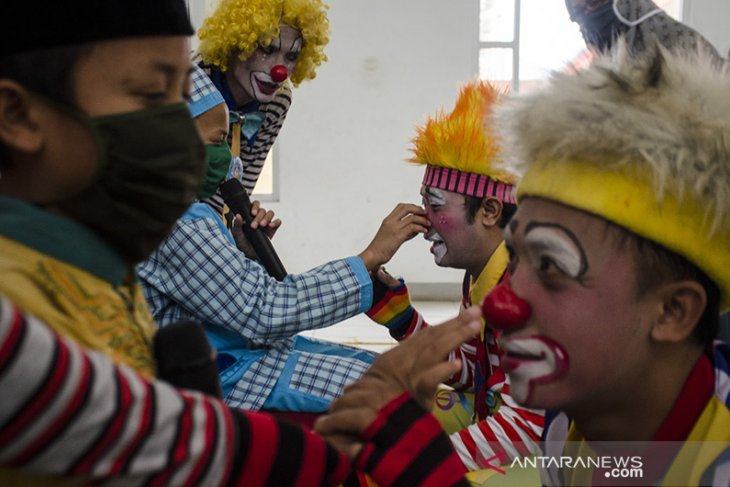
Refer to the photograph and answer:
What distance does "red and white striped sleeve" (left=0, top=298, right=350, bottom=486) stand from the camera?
26.1 inches

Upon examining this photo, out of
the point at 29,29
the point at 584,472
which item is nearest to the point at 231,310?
the point at 584,472

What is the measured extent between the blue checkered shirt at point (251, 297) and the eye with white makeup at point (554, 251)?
105cm

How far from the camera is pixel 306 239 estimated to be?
651 cm

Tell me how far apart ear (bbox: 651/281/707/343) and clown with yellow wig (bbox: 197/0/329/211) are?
82.2 inches

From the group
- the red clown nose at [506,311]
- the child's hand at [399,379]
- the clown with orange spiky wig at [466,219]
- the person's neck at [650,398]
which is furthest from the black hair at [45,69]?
the clown with orange spiky wig at [466,219]

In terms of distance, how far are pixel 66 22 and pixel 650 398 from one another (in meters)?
0.94

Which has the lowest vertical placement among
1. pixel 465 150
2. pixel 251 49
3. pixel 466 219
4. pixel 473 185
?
pixel 466 219

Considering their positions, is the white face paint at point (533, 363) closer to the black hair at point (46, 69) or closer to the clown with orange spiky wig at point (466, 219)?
the black hair at point (46, 69)

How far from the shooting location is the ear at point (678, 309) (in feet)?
3.58

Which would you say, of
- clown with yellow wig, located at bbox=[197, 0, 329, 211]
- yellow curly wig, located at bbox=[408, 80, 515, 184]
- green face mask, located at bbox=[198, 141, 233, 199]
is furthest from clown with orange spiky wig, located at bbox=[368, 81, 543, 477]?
clown with yellow wig, located at bbox=[197, 0, 329, 211]

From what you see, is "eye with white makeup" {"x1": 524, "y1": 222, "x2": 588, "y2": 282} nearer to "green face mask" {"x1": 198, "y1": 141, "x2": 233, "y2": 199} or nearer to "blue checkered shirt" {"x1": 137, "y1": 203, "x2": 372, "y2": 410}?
"blue checkered shirt" {"x1": 137, "y1": 203, "x2": 372, "y2": 410}

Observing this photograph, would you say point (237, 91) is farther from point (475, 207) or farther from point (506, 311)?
point (506, 311)

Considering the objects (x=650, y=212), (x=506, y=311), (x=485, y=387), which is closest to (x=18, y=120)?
(x=506, y=311)

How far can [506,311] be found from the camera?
3.61ft
